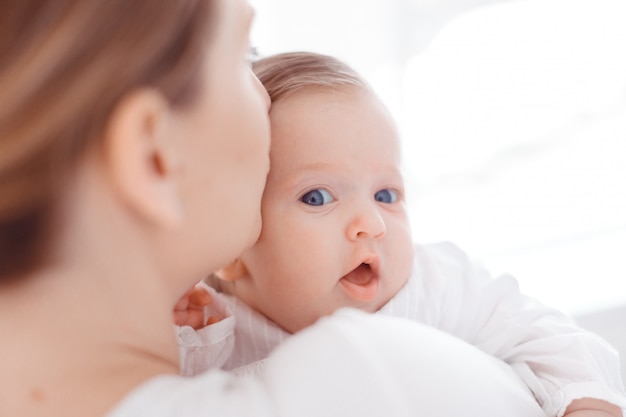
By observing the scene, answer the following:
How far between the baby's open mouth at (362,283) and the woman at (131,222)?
0.30 meters

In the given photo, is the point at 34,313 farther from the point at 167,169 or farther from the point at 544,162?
the point at 544,162

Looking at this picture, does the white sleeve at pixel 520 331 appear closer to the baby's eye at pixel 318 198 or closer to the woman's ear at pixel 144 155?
the baby's eye at pixel 318 198

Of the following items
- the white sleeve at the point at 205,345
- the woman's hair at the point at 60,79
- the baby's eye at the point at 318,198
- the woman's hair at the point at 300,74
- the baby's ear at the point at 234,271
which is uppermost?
the woman's hair at the point at 60,79

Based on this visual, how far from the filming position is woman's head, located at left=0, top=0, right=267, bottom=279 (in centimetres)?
72

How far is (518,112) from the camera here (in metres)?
2.24

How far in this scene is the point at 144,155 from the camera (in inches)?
29.2

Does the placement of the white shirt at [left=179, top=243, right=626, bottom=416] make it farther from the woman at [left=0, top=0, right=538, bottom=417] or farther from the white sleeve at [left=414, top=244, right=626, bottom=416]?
the woman at [left=0, top=0, right=538, bottom=417]

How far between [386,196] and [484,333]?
10.3 inches

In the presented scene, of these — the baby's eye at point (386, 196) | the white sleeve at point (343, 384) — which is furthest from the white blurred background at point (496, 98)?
the white sleeve at point (343, 384)

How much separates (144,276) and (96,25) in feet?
0.83

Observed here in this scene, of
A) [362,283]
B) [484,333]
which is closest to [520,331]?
[484,333]

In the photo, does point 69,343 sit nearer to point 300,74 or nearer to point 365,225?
point 365,225

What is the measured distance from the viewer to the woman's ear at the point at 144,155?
2.39 ft

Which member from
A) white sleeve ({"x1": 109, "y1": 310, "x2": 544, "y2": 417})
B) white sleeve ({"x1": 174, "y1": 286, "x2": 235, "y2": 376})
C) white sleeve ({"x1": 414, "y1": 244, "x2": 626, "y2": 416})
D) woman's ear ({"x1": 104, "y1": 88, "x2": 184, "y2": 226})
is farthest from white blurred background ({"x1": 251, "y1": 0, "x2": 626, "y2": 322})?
woman's ear ({"x1": 104, "y1": 88, "x2": 184, "y2": 226})
